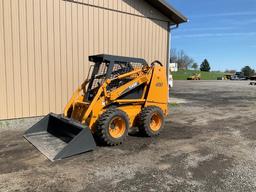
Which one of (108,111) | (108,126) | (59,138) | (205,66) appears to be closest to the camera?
(108,126)

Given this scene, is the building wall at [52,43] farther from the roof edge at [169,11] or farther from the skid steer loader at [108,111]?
the skid steer loader at [108,111]

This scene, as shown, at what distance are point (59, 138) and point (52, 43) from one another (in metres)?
3.03

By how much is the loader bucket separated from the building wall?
1.37 m

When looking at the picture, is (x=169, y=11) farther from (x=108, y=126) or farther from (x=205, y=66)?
(x=205, y=66)

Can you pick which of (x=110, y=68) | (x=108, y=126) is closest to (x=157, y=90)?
(x=110, y=68)

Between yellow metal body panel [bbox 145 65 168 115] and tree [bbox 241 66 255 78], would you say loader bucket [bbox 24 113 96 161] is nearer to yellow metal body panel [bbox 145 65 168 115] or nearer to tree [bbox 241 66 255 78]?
yellow metal body panel [bbox 145 65 168 115]

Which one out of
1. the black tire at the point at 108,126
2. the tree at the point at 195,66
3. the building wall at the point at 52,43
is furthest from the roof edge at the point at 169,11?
the tree at the point at 195,66

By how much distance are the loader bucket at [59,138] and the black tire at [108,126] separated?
316mm

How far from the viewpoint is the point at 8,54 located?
654 centimetres

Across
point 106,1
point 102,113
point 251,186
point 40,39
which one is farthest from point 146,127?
point 106,1

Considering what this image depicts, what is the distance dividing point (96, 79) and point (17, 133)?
2350 mm

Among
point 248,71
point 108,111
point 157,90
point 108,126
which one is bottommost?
point 108,126

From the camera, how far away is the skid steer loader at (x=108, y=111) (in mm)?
5035

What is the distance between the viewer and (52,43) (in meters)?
7.20
